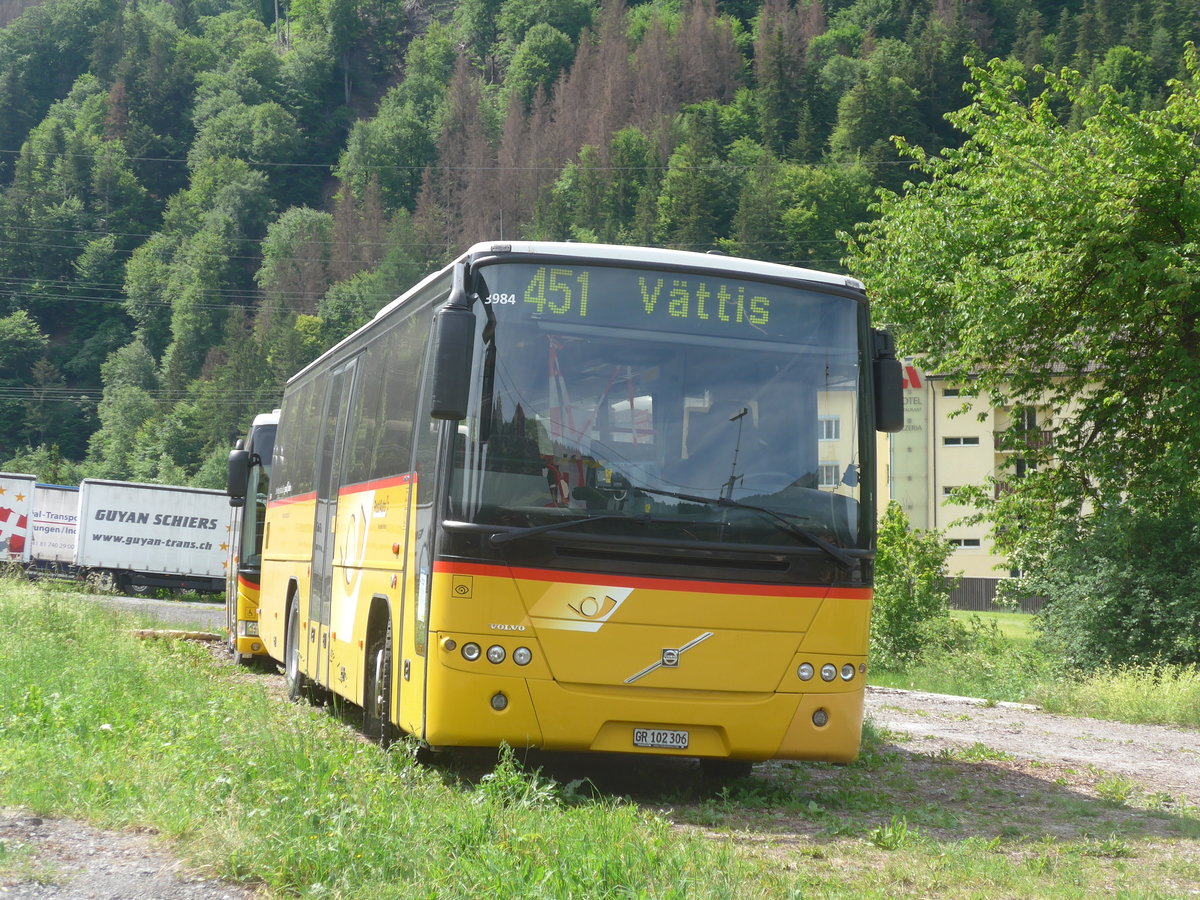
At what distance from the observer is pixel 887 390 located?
890 centimetres

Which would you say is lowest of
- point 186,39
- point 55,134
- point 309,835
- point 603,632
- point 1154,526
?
point 309,835

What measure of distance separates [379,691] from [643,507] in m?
2.71

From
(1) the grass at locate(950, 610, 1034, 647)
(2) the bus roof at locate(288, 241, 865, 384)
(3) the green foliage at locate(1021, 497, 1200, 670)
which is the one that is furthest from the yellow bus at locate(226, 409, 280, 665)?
(2) the bus roof at locate(288, 241, 865, 384)

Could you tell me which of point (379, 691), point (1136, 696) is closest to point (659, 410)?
point (379, 691)

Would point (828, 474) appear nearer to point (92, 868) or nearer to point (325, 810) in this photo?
point (325, 810)

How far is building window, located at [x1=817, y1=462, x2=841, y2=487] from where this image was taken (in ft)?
28.1

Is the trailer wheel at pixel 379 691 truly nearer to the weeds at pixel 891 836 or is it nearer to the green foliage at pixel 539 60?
the weeds at pixel 891 836

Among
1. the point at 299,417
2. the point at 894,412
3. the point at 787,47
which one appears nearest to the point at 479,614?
the point at 894,412

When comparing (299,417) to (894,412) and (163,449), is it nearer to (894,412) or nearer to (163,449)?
(894,412)

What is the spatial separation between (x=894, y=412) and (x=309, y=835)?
4636 millimetres

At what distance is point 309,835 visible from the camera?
598 centimetres

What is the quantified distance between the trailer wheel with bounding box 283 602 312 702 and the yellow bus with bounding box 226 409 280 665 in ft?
16.5

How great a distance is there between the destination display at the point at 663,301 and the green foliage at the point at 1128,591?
462 inches

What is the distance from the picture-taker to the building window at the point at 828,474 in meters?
8.56
